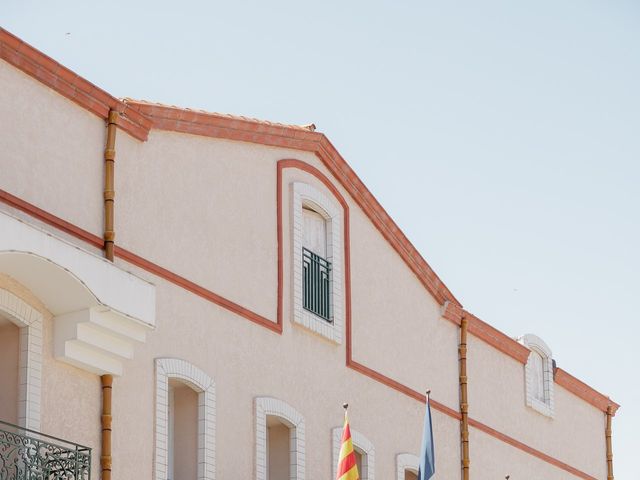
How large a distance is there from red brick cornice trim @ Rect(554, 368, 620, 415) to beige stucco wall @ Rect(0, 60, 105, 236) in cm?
1435

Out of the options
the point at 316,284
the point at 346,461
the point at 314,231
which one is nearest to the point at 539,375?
the point at 314,231

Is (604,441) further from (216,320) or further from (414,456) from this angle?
(216,320)

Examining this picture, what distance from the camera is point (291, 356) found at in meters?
25.5

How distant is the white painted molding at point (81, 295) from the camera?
20.0 meters

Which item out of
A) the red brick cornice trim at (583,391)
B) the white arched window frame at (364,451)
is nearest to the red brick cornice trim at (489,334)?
the red brick cornice trim at (583,391)

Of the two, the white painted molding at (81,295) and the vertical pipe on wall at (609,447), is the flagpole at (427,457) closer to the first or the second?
the white painted molding at (81,295)

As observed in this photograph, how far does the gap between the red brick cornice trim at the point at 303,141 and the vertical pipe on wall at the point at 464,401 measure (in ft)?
1.93

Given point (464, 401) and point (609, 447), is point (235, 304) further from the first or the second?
point (609, 447)

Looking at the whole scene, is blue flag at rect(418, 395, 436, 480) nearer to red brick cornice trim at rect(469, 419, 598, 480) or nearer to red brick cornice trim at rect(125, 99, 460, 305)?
red brick cornice trim at rect(125, 99, 460, 305)

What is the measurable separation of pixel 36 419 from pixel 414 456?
9.29 meters

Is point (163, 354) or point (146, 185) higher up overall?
point (146, 185)

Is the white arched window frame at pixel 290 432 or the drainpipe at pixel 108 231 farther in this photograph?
the white arched window frame at pixel 290 432

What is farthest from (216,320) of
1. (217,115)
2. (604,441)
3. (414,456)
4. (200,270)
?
(604,441)

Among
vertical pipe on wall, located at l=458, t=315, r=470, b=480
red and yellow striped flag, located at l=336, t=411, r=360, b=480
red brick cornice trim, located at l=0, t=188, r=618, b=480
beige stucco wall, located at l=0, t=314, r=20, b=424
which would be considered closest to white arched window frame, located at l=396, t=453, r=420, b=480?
red brick cornice trim, located at l=0, t=188, r=618, b=480
